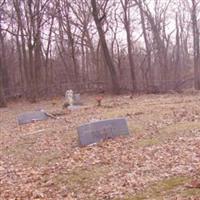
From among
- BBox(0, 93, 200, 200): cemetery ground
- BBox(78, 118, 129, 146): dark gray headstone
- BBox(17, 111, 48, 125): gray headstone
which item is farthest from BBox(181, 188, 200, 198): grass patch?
BBox(17, 111, 48, 125): gray headstone

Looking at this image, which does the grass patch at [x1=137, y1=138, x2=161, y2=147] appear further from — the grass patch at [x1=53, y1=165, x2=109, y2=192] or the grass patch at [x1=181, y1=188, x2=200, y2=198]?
the grass patch at [x1=181, y1=188, x2=200, y2=198]

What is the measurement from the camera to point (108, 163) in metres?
8.66

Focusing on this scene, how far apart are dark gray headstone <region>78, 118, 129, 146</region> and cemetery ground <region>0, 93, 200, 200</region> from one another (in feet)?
0.77

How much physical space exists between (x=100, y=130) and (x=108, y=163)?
2.50 metres

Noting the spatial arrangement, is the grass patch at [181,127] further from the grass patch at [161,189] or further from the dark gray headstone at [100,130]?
the grass patch at [161,189]

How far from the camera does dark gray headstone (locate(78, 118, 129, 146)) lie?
35.9 ft

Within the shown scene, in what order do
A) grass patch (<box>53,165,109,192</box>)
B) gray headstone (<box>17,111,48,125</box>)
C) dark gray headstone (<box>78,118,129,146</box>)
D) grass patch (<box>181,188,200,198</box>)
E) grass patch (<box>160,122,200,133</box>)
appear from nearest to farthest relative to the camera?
grass patch (<box>181,188,200,198</box>), grass patch (<box>53,165,109,192</box>), dark gray headstone (<box>78,118,129,146</box>), grass patch (<box>160,122,200,133</box>), gray headstone (<box>17,111,48,125</box>)

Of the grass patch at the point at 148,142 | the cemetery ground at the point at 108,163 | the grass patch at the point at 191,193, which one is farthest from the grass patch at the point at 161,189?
the grass patch at the point at 148,142

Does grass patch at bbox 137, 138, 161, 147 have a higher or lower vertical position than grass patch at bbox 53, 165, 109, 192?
higher

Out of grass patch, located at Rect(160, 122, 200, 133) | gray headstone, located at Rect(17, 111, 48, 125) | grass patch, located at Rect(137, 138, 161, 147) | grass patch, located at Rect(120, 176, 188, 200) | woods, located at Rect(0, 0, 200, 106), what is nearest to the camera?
grass patch, located at Rect(120, 176, 188, 200)

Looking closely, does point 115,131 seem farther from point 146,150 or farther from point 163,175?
point 163,175

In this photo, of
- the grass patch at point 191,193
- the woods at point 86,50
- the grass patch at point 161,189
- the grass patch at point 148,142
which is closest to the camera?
the grass patch at point 191,193

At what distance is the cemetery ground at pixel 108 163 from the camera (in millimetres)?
6863

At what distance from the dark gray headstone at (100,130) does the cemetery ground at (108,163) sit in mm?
235
